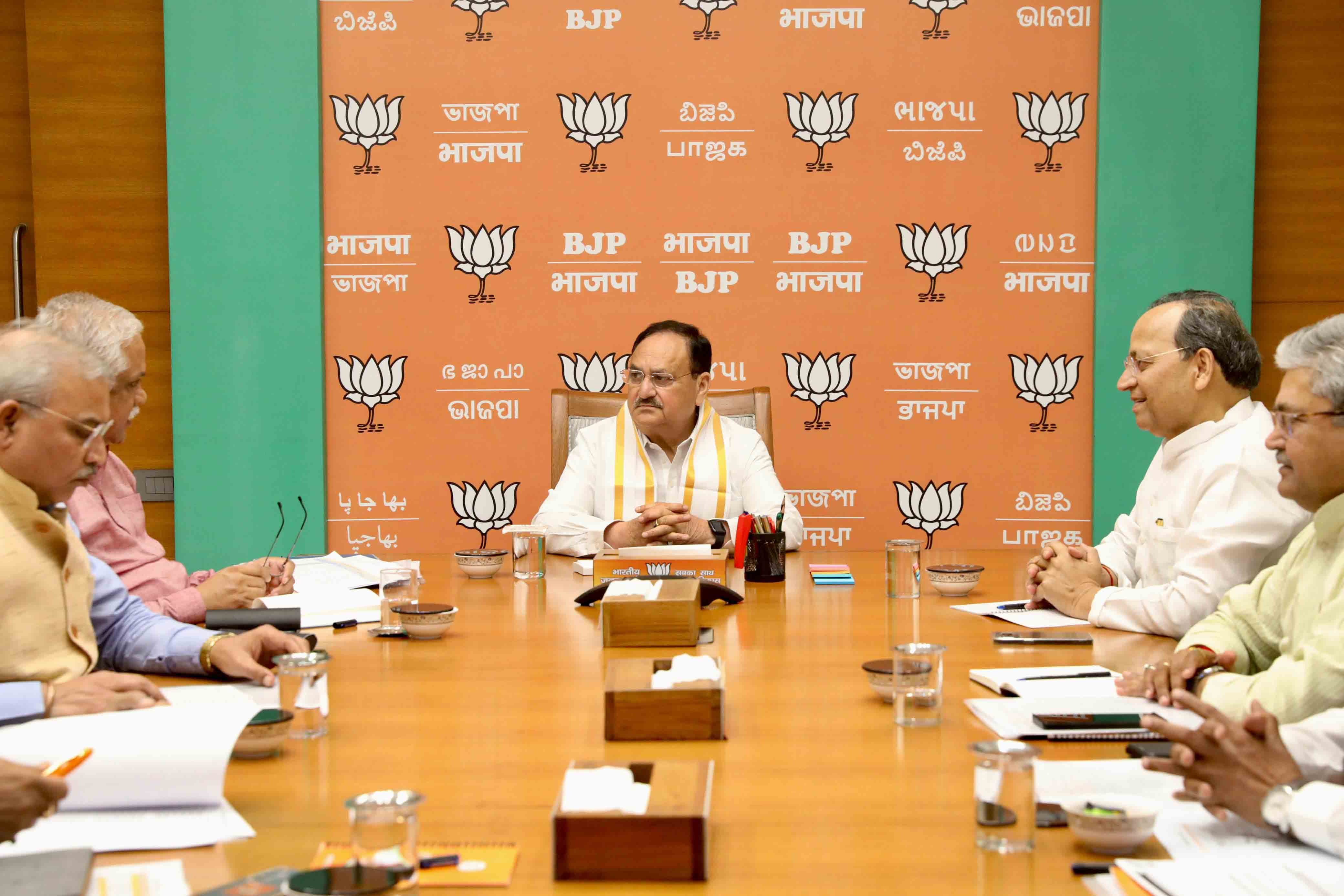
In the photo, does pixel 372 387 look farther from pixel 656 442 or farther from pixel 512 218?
pixel 656 442

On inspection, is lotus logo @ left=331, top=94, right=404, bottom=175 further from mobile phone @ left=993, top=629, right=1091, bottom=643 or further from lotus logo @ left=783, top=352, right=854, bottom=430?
mobile phone @ left=993, top=629, right=1091, bottom=643

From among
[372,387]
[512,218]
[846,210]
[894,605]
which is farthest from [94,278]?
[894,605]

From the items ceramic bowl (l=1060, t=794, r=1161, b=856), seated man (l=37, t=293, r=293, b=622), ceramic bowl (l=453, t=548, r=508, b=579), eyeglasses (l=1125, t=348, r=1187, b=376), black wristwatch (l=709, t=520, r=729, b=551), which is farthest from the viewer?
black wristwatch (l=709, t=520, r=729, b=551)

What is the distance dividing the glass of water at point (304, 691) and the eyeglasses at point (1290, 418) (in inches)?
54.4

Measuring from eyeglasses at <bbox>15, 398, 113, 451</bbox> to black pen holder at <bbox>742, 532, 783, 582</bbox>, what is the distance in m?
1.39

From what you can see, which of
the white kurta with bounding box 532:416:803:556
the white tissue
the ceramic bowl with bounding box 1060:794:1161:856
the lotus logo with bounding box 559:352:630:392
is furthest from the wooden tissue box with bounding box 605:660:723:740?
the lotus logo with bounding box 559:352:630:392

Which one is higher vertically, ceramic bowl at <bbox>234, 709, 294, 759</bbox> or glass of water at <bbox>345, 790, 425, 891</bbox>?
glass of water at <bbox>345, 790, 425, 891</bbox>

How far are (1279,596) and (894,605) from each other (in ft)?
2.47

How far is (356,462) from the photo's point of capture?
4344 mm

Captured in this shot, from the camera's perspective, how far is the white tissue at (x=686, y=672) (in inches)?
59.8

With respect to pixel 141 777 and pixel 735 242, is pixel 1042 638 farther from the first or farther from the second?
pixel 735 242

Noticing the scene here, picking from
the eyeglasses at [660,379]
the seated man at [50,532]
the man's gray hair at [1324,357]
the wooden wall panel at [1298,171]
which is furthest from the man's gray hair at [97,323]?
the wooden wall panel at [1298,171]

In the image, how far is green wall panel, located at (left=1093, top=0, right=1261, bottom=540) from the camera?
4152 millimetres

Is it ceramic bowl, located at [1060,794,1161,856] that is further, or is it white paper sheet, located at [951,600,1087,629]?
white paper sheet, located at [951,600,1087,629]
